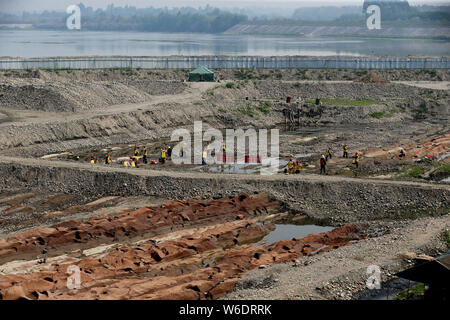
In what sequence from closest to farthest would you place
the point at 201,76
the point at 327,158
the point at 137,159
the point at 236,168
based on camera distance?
the point at 236,168 → the point at 137,159 → the point at 327,158 → the point at 201,76

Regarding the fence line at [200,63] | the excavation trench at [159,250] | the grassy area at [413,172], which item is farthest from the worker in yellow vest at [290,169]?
the fence line at [200,63]

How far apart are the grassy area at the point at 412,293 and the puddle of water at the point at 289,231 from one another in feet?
29.7

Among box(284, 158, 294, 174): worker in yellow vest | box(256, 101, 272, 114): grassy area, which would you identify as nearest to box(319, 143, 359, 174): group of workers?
box(284, 158, 294, 174): worker in yellow vest

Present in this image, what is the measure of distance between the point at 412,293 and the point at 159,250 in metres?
11.1

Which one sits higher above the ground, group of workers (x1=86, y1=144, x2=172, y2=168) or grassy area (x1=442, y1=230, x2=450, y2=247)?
group of workers (x1=86, y1=144, x2=172, y2=168)

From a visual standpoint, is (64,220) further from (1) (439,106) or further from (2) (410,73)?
(2) (410,73)

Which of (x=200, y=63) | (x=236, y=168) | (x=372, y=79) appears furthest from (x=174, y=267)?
(x=200, y=63)

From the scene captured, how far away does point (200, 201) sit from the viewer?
38375 mm

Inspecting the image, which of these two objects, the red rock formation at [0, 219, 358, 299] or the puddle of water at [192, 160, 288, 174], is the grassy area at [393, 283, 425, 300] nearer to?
the red rock formation at [0, 219, 358, 299]

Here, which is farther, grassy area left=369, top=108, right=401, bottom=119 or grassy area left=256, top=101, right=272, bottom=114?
grassy area left=256, top=101, right=272, bottom=114

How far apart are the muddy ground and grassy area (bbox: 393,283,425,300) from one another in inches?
65.0

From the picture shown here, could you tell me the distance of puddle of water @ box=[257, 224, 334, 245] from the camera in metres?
34.5

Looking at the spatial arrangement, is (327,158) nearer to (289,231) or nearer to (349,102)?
(289,231)
